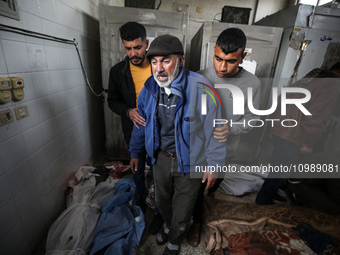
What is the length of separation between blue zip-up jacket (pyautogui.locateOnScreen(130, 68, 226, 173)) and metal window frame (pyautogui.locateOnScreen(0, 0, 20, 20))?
3.46 ft

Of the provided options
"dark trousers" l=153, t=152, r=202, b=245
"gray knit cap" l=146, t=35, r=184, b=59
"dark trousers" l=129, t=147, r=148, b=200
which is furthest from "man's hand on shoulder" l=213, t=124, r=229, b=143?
"dark trousers" l=129, t=147, r=148, b=200

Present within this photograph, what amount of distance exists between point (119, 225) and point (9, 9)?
6.34 ft

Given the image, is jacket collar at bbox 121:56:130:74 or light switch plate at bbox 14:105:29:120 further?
jacket collar at bbox 121:56:130:74

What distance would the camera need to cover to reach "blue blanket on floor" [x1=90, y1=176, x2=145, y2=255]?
1.46 m

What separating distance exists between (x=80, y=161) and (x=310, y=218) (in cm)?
284

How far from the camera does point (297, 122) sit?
169 centimetres

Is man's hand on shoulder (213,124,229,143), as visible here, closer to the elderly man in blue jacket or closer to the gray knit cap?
the elderly man in blue jacket

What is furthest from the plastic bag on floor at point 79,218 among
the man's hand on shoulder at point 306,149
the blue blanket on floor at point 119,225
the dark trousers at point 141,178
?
the man's hand on shoulder at point 306,149

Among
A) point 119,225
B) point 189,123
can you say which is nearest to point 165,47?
point 189,123

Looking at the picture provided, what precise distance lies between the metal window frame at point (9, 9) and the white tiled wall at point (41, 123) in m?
0.04

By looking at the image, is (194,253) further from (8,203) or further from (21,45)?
(21,45)

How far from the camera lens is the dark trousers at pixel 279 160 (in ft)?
5.88

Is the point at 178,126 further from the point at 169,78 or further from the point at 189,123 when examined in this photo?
the point at 169,78

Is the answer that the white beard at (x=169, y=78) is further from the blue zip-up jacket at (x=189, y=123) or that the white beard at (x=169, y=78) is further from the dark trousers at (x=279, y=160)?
the dark trousers at (x=279, y=160)
